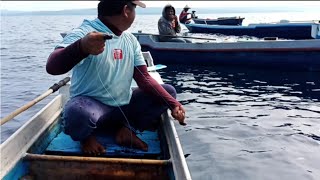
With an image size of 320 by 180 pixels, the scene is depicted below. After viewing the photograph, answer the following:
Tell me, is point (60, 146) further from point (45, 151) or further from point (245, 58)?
point (245, 58)

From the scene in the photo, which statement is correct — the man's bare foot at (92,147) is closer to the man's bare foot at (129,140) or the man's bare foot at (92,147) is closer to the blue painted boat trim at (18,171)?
the man's bare foot at (129,140)

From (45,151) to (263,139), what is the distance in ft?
15.1

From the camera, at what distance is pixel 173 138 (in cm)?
414

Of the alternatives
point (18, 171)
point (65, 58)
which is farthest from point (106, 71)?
point (18, 171)

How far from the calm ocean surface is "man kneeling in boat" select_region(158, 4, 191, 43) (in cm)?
136

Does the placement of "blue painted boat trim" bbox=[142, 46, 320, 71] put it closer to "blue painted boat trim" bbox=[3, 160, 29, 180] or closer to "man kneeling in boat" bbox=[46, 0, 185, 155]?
"man kneeling in boat" bbox=[46, 0, 185, 155]

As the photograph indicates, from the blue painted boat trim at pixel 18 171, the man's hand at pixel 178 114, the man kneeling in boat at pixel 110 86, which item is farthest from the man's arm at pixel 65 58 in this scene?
the man's hand at pixel 178 114

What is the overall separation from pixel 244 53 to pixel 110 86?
36.8ft

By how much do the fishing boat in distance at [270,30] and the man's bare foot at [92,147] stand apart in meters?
19.9

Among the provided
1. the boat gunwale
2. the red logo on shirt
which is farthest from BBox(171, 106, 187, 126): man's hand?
the boat gunwale

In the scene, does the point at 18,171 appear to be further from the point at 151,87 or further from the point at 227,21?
the point at 227,21

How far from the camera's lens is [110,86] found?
4.16 metres

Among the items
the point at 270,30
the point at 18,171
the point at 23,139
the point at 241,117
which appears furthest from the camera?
the point at 270,30

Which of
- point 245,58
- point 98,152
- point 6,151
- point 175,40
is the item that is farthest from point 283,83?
point 6,151
